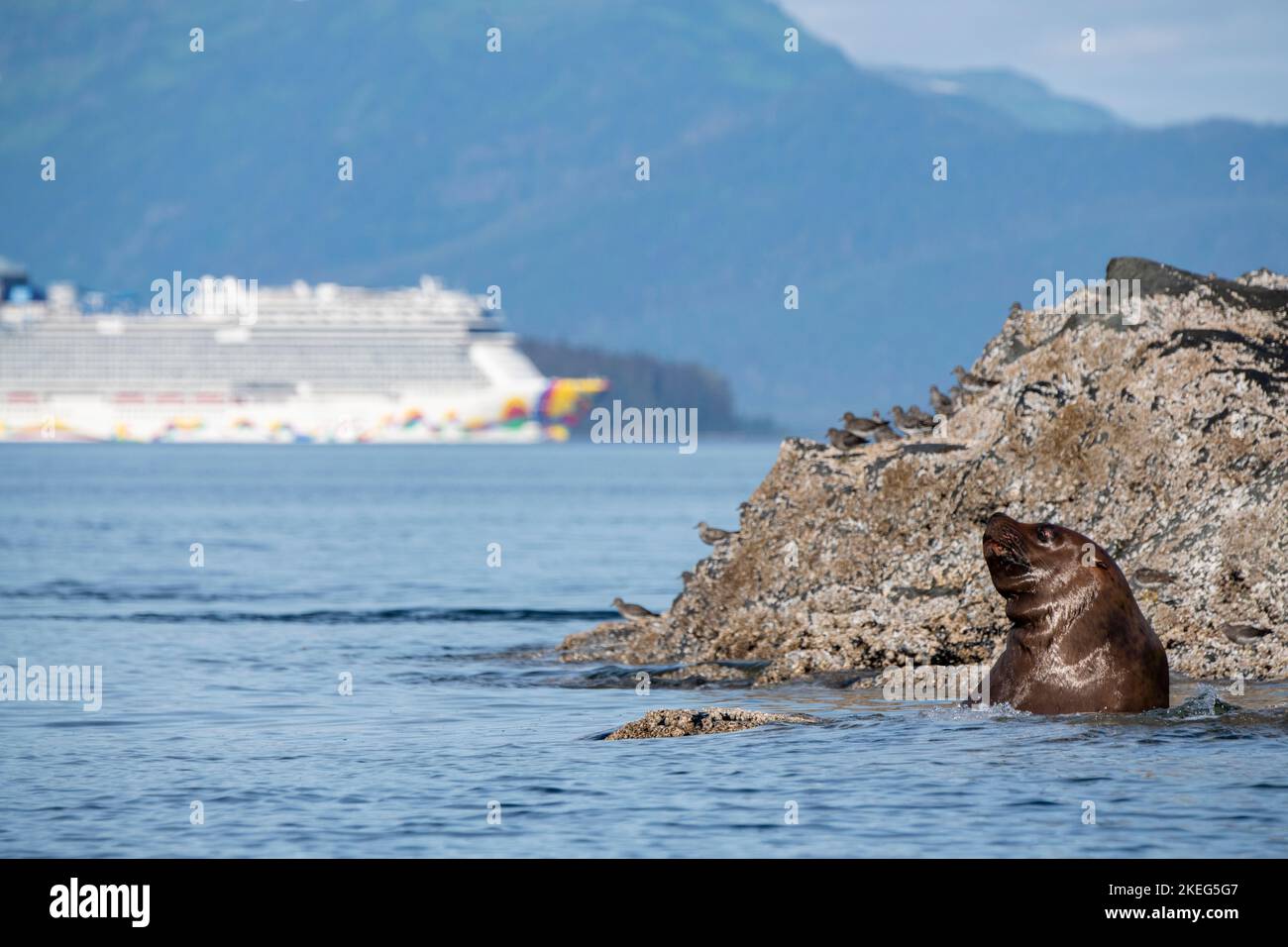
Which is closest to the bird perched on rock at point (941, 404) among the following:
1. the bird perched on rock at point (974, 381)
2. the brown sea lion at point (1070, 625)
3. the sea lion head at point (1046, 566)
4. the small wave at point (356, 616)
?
the bird perched on rock at point (974, 381)

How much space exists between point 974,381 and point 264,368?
140 metres

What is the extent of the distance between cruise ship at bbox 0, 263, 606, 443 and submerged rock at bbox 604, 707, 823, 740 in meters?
140

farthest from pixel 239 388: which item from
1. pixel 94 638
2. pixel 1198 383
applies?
pixel 1198 383

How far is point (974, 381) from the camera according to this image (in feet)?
59.7

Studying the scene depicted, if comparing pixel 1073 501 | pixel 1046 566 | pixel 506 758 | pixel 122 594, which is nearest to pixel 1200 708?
pixel 1046 566

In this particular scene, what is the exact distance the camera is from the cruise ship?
6053 inches

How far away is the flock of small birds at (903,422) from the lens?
18500mm

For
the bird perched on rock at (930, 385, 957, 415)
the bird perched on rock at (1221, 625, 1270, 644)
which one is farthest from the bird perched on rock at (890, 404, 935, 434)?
the bird perched on rock at (1221, 625, 1270, 644)

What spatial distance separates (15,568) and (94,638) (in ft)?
51.0

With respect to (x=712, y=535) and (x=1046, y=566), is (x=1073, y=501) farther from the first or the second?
(x=1046, y=566)

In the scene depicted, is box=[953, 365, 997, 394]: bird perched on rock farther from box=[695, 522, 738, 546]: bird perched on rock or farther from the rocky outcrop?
box=[695, 522, 738, 546]: bird perched on rock
